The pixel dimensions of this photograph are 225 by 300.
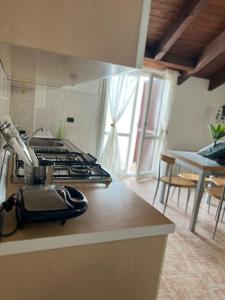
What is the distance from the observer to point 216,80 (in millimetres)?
4629

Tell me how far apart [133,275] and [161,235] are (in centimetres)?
19

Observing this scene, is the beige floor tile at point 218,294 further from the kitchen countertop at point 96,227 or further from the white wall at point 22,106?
the white wall at point 22,106

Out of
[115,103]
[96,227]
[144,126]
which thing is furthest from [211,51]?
[96,227]

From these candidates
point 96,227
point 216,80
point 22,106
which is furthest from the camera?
point 216,80

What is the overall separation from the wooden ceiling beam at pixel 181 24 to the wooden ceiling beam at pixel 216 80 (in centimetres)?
145

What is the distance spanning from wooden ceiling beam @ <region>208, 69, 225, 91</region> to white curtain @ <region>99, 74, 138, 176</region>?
1.71 meters

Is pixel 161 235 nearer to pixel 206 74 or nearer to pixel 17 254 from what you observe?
pixel 17 254

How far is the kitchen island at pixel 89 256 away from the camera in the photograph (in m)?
0.73

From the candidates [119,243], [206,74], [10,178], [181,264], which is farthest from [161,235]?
[206,74]

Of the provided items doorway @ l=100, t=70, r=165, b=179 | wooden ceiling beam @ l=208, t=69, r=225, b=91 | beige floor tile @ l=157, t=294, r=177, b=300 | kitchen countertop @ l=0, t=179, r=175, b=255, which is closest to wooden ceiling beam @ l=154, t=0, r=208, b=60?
doorway @ l=100, t=70, r=165, b=179

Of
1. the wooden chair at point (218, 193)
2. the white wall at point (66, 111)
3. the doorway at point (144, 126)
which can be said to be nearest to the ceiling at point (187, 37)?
the doorway at point (144, 126)

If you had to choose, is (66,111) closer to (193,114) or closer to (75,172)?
(75,172)

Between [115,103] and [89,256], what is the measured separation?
342 cm

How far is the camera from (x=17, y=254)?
72cm
